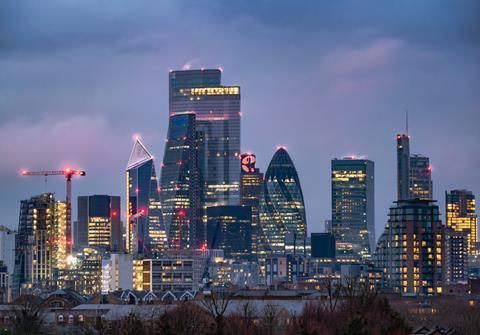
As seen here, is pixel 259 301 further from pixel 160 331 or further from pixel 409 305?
pixel 160 331

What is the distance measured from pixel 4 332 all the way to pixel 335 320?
2604 centimetres

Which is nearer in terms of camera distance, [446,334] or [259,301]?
[446,334]

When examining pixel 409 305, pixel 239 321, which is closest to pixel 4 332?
pixel 239 321

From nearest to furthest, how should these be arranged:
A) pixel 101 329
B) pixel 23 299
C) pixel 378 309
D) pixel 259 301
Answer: pixel 101 329
pixel 378 309
pixel 259 301
pixel 23 299

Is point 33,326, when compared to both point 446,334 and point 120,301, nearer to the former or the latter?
point 446,334

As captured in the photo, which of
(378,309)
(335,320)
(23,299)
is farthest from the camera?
(23,299)

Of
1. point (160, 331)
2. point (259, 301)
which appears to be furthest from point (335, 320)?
point (259, 301)

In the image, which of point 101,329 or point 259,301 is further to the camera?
point 259,301

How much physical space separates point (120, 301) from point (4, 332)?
2611 inches

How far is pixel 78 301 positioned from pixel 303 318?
73.6m

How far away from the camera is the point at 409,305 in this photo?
199500 millimetres

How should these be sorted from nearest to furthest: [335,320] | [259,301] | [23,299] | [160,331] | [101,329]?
[160,331] < [101,329] < [335,320] < [259,301] < [23,299]

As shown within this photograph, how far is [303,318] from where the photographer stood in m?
127

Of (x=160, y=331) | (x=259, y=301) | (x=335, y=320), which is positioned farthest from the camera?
(x=259, y=301)
